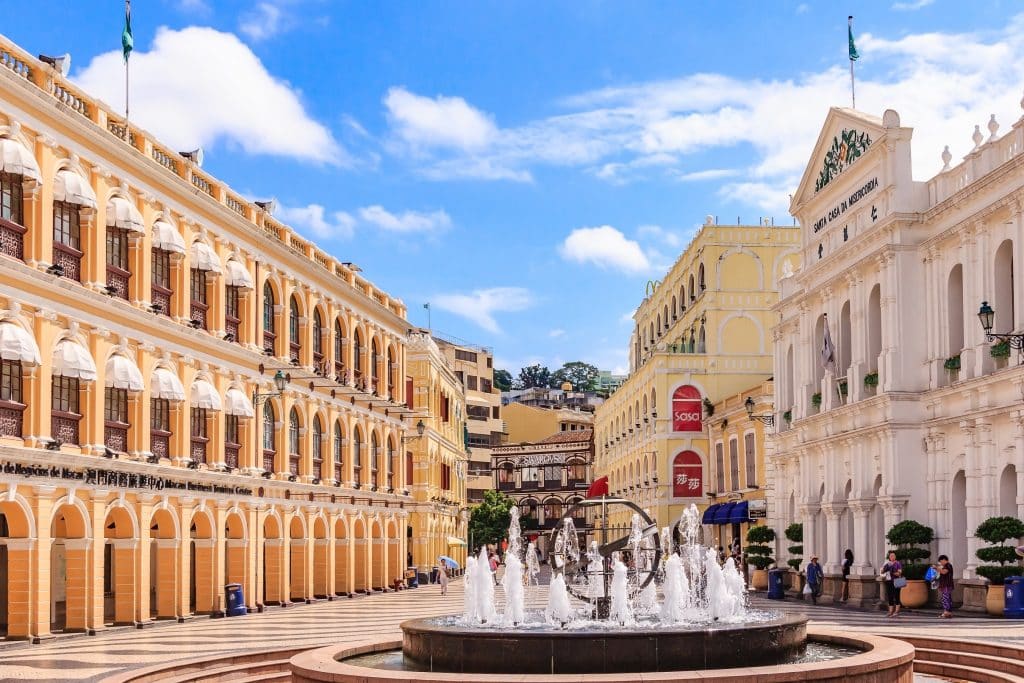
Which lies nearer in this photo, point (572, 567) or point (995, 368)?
point (572, 567)

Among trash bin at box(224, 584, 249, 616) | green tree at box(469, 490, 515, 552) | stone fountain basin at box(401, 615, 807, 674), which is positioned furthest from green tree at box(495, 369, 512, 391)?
stone fountain basin at box(401, 615, 807, 674)

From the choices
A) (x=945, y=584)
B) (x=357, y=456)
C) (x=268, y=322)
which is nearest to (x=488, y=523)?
(x=357, y=456)

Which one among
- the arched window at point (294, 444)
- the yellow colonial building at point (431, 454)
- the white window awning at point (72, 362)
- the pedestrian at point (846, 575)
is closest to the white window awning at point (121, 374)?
the white window awning at point (72, 362)

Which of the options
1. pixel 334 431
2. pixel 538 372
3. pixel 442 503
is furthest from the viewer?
pixel 538 372

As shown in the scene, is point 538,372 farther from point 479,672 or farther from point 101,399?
point 479,672

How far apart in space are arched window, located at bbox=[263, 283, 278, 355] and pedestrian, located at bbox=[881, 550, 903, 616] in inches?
770

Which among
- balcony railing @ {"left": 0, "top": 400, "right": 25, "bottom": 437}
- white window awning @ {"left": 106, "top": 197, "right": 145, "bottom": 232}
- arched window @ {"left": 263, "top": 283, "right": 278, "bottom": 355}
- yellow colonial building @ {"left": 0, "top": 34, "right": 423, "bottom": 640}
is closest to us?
balcony railing @ {"left": 0, "top": 400, "right": 25, "bottom": 437}

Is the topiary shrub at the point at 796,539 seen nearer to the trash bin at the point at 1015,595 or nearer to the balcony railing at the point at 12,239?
the trash bin at the point at 1015,595

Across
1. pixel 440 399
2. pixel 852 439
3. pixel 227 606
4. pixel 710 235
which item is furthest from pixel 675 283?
pixel 227 606

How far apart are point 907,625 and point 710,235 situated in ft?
131

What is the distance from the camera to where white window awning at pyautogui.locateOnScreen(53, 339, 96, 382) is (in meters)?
28.5

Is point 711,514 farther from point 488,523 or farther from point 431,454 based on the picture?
point 488,523

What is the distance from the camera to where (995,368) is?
105 ft

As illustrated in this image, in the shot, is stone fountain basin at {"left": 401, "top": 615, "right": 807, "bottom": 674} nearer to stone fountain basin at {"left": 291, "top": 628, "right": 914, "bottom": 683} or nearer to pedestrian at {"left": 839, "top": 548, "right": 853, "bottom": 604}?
stone fountain basin at {"left": 291, "top": 628, "right": 914, "bottom": 683}
